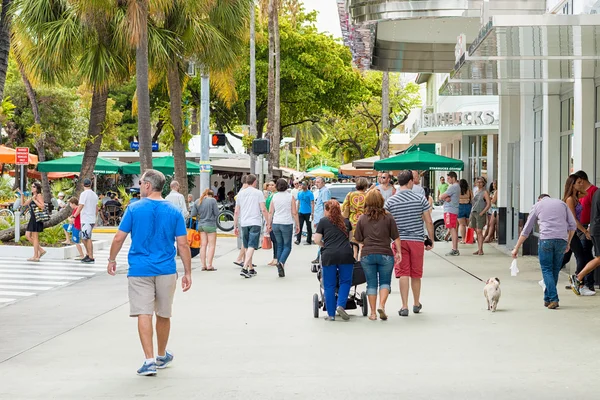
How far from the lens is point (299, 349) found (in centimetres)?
923

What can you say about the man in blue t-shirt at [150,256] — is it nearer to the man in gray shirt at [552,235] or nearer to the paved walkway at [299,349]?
the paved walkway at [299,349]

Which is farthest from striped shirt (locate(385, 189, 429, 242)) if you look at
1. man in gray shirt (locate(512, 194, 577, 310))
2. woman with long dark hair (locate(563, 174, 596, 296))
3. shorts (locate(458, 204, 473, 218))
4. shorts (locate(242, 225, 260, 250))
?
shorts (locate(458, 204, 473, 218))

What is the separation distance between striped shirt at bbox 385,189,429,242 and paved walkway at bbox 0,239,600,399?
994 millimetres

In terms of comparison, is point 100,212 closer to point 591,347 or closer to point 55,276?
point 55,276

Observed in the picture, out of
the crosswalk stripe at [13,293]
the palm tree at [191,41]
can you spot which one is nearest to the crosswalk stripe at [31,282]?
the crosswalk stripe at [13,293]

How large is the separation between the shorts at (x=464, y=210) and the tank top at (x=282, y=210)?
6.22 meters

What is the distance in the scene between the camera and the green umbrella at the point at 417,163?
27.0 meters

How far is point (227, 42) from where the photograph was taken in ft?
81.1

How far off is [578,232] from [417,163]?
13939 millimetres

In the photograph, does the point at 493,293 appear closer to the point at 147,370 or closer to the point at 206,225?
the point at 147,370

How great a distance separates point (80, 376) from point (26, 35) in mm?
16114

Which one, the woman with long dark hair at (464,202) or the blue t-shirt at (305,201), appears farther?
the blue t-shirt at (305,201)

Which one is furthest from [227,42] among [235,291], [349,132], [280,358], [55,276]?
[349,132]

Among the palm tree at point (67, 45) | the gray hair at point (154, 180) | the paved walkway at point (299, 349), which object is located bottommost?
the paved walkway at point (299, 349)
